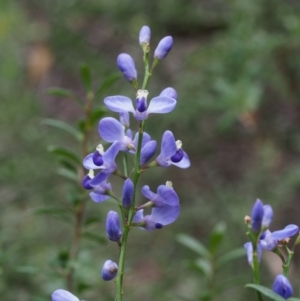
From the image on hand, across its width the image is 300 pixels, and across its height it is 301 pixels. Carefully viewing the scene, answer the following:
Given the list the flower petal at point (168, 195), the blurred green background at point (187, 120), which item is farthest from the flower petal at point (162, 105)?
the blurred green background at point (187, 120)

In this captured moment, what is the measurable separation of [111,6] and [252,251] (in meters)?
2.55

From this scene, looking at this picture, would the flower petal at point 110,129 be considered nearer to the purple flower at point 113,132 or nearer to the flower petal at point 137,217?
the purple flower at point 113,132

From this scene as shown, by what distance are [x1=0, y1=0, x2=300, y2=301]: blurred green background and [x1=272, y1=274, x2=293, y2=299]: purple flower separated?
4.39 feet

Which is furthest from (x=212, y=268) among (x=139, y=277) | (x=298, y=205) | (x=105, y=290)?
(x=298, y=205)

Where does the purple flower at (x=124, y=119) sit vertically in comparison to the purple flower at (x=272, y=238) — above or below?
above

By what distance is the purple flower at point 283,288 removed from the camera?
3.43ft

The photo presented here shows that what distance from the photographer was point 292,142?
11.0ft

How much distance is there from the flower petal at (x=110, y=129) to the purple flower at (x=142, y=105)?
0.11 ft

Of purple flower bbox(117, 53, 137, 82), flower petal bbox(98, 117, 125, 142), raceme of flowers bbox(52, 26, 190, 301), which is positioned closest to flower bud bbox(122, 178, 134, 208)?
raceme of flowers bbox(52, 26, 190, 301)

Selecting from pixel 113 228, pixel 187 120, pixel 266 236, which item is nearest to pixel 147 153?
pixel 113 228

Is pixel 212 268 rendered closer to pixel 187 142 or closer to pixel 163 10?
pixel 187 142

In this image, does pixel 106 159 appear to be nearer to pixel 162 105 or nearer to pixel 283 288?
pixel 162 105

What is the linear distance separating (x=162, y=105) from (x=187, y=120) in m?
2.01

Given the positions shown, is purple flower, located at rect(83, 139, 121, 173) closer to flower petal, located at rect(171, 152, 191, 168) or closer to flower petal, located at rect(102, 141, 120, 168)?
flower petal, located at rect(102, 141, 120, 168)
